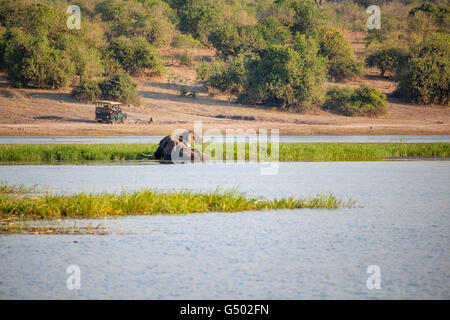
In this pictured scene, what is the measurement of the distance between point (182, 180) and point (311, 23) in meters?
47.0

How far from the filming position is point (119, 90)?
150 ft

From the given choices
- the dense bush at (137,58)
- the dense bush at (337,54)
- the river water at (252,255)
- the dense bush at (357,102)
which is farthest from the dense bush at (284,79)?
the river water at (252,255)

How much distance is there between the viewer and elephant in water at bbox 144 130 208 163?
29359 mm

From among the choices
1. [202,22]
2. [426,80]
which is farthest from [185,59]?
[426,80]

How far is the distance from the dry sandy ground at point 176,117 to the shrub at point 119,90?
0.85 meters

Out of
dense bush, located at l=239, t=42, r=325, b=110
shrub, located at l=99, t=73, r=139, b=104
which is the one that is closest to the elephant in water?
shrub, located at l=99, t=73, r=139, b=104

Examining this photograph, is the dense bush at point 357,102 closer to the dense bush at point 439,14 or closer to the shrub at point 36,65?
the shrub at point 36,65

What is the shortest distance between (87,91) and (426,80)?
28.1 meters

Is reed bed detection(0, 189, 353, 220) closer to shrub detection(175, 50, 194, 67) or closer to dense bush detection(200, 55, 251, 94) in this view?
dense bush detection(200, 55, 251, 94)

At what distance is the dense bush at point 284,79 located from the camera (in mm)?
48969

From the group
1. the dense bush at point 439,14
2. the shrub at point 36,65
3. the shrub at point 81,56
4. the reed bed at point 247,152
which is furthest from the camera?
the dense bush at point 439,14

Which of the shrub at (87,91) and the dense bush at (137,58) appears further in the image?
the dense bush at (137,58)

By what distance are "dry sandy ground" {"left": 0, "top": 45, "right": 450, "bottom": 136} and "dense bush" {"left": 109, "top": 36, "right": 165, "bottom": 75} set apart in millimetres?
1401

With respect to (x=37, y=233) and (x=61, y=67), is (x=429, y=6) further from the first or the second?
(x=37, y=233)
